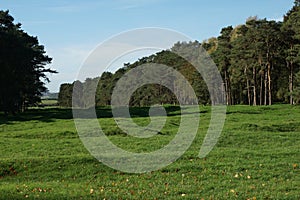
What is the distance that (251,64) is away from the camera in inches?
2277

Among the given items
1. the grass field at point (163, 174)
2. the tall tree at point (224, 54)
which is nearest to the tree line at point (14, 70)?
the grass field at point (163, 174)

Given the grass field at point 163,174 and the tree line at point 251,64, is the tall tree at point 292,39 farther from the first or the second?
the grass field at point 163,174

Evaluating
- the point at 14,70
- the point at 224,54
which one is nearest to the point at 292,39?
the point at 224,54

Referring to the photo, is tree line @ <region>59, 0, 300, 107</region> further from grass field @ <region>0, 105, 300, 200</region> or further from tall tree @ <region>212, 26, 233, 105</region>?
grass field @ <region>0, 105, 300, 200</region>

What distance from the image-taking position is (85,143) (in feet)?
71.1

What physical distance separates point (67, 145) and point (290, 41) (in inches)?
1554

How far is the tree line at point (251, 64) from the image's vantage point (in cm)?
5162

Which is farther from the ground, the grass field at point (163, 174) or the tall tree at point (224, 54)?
the tall tree at point (224, 54)

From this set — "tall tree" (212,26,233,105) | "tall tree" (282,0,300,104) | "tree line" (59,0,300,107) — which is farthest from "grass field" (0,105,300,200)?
"tall tree" (212,26,233,105)

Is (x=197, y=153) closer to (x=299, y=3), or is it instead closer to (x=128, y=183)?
(x=128, y=183)

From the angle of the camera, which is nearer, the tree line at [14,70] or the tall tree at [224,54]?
the tree line at [14,70]

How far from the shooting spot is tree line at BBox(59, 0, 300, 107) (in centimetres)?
5162

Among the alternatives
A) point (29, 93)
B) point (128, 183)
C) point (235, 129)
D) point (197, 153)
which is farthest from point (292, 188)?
point (29, 93)

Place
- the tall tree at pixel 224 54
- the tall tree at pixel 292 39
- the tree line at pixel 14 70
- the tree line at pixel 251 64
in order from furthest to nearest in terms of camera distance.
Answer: the tall tree at pixel 224 54 → the tree line at pixel 251 64 → the tall tree at pixel 292 39 → the tree line at pixel 14 70
